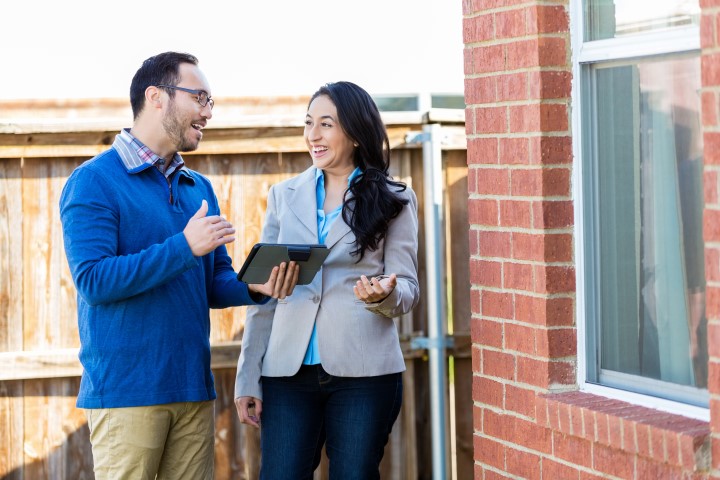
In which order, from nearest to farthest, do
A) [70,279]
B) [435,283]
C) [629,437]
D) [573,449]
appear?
[629,437], [573,449], [70,279], [435,283]

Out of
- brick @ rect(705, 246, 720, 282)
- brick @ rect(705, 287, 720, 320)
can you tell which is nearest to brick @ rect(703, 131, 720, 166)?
brick @ rect(705, 246, 720, 282)

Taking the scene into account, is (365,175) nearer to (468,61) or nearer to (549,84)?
(468,61)

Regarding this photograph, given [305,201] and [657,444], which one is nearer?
[657,444]

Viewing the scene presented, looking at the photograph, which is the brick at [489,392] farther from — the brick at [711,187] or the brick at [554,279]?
the brick at [711,187]

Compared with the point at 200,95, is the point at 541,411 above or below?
below

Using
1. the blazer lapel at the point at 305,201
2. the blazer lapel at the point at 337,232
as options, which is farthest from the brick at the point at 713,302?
the blazer lapel at the point at 305,201

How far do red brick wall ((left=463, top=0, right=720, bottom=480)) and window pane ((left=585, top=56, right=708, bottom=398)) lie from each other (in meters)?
0.11

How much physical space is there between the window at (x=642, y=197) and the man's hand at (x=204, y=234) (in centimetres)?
121

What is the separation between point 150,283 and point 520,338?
1.28 metres

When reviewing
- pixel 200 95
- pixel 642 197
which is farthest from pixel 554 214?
pixel 200 95

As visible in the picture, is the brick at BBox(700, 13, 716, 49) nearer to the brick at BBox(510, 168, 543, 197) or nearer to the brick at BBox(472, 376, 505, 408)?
the brick at BBox(510, 168, 543, 197)

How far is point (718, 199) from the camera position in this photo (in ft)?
9.50

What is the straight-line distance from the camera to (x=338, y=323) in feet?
12.5

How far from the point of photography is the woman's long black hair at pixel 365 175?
379 cm
